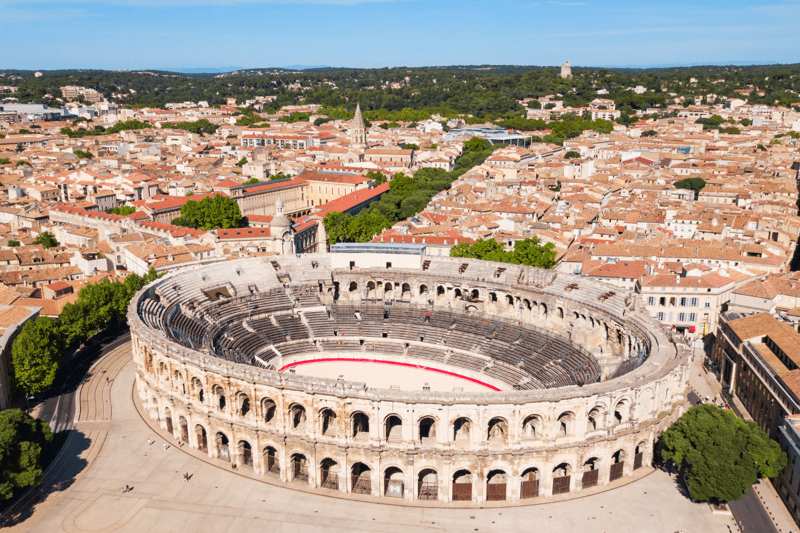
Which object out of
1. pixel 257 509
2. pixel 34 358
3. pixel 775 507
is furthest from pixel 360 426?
pixel 34 358

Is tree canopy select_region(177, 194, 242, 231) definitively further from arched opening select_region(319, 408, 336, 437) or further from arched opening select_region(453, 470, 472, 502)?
arched opening select_region(453, 470, 472, 502)

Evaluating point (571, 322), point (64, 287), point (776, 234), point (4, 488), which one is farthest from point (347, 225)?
point (4, 488)

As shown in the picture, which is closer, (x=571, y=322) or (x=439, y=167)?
(x=571, y=322)

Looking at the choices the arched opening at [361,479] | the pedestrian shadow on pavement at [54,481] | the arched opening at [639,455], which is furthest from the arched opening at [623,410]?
the pedestrian shadow on pavement at [54,481]

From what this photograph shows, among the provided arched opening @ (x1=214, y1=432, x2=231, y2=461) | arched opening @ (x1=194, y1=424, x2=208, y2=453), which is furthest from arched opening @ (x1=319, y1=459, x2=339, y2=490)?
arched opening @ (x1=194, y1=424, x2=208, y2=453)

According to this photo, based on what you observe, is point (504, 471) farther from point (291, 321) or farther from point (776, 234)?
point (776, 234)

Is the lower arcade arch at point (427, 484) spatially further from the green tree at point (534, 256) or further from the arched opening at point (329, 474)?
the green tree at point (534, 256)

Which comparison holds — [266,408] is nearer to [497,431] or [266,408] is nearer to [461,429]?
[461,429]
